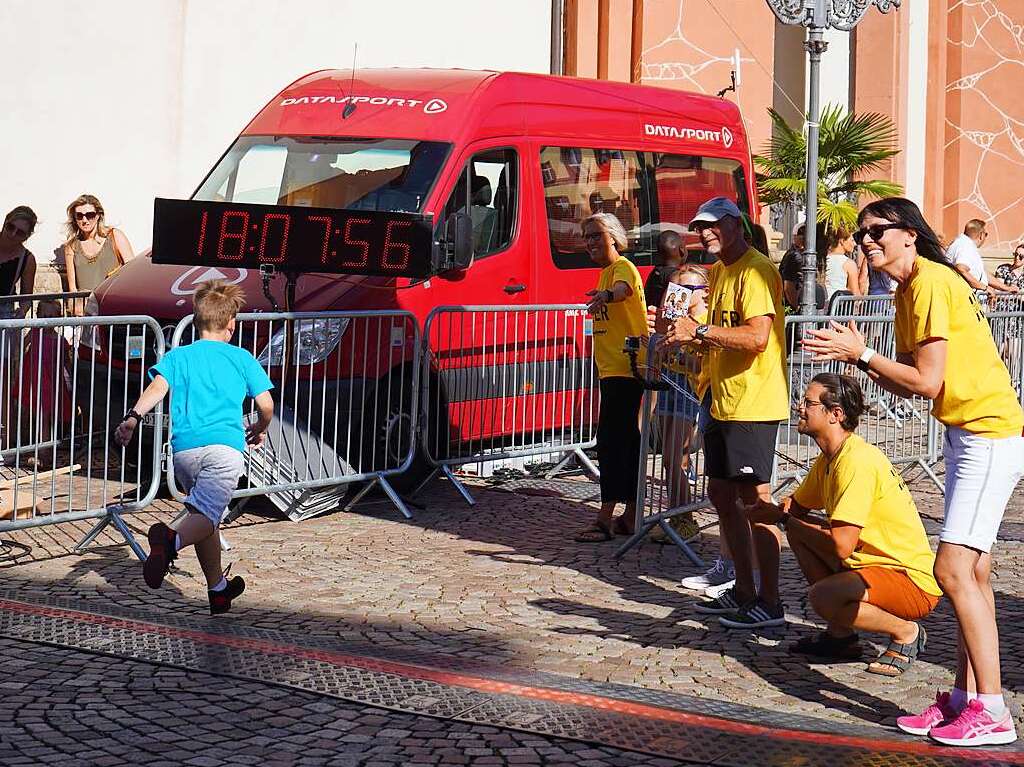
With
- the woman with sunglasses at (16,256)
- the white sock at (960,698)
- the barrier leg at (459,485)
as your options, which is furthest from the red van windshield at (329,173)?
the white sock at (960,698)


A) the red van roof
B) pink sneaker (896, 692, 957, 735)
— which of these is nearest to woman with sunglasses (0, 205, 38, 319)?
the red van roof

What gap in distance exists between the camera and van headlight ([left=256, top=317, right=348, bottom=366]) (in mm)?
9539

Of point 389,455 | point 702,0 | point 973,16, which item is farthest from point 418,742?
point 973,16

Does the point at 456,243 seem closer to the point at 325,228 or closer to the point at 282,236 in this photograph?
the point at 325,228

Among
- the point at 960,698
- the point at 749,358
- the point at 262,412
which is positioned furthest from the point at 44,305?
the point at 960,698

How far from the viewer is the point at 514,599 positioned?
755 centimetres

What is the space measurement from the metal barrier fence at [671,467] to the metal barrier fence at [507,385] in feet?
5.74

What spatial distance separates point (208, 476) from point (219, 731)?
74.2 inches

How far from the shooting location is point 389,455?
33.4ft

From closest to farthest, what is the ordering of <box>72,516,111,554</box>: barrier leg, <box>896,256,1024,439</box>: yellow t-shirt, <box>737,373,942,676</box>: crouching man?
<box>896,256,1024,439</box>: yellow t-shirt → <box>737,373,942,676</box>: crouching man → <box>72,516,111,554</box>: barrier leg

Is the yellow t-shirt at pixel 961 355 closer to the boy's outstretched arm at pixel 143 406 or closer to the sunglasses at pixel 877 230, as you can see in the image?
the sunglasses at pixel 877 230

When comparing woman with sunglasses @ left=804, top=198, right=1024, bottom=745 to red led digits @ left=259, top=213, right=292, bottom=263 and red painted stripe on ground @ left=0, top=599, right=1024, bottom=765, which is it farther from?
red led digits @ left=259, top=213, right=292, bottom=263

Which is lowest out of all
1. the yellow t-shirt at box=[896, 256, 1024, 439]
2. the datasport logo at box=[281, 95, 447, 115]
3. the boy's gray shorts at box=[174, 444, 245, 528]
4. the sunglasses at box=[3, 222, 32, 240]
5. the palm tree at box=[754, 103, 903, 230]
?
the boy's gray shorts at box=[174, 444, 245, 528]

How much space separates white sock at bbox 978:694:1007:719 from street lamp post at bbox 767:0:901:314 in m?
9.19
